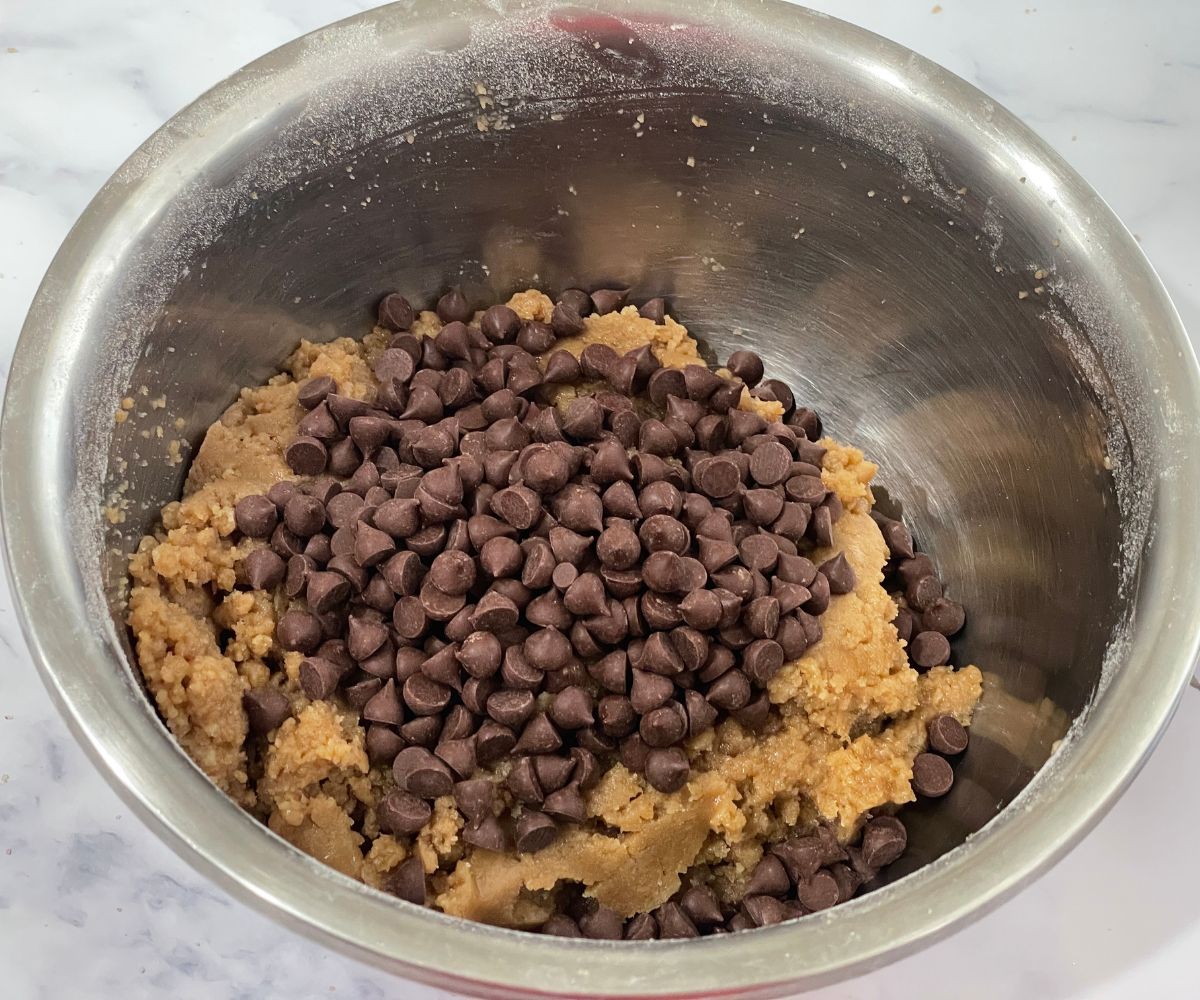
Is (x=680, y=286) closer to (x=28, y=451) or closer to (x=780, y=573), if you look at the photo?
(x=780, y=573)

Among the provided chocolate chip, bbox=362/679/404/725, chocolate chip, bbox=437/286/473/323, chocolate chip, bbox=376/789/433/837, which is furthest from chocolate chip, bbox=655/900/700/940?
chocolate chip, bbox=437/286/473/323

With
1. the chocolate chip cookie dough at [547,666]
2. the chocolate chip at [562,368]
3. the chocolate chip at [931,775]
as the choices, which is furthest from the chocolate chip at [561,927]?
the chocolate chip at [562,368]

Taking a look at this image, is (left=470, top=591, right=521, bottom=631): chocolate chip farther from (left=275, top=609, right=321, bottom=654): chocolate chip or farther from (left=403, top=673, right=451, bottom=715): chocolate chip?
(left=275, top=609, right=321, bottom=654): chocolate chip

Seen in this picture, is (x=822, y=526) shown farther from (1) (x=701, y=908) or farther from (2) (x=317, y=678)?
(2) (x=317, y=678)

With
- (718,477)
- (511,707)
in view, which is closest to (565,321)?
(718,477)

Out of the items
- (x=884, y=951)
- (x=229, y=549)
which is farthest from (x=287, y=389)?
(x=884, y=951)
